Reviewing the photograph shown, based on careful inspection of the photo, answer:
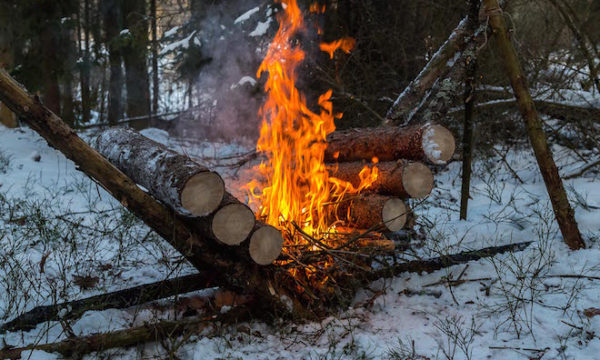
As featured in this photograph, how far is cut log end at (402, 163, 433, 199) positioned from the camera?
11.0ft

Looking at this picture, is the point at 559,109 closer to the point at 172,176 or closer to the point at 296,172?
the point at 296,172

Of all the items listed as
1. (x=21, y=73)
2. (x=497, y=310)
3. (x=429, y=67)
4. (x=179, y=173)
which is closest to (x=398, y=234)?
(x=497, y=310)

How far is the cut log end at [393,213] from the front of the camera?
3.34 metres

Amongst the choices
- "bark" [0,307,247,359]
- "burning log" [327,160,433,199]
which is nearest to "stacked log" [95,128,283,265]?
"bark" [0,307,247,359]

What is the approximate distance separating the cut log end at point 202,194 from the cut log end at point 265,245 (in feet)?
1.11

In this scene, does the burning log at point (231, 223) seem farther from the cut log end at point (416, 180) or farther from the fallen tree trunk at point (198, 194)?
the cut log end at point (416, 180)

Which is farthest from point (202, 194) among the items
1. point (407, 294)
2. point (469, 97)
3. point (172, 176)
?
point (469, 97)

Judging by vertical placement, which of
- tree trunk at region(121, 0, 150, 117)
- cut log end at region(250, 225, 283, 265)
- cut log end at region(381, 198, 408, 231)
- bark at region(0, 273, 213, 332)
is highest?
tree trunk at region(121, 0, 150, 117)

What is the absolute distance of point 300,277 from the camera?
3078 mm

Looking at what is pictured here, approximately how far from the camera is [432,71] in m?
3.96

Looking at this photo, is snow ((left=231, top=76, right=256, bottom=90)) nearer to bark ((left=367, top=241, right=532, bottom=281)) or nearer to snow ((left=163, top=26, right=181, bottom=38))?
snow ((left=163, top=26, right=181, bottom=38))

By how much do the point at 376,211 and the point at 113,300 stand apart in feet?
6.84

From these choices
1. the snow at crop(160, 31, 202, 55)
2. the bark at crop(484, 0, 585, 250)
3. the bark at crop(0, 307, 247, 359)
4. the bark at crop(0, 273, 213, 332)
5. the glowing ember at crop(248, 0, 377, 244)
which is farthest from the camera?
the snow at crop(160, 31, 202, 55)

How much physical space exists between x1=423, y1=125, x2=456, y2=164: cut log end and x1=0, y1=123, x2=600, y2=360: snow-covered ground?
735 millimetres
